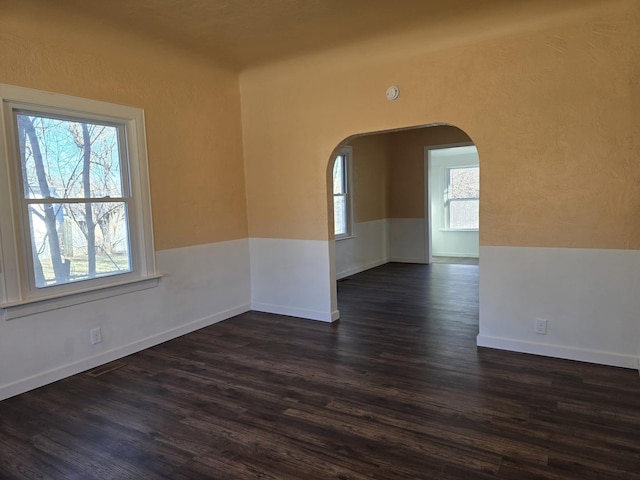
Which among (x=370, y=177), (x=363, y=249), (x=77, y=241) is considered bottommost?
(x=363, y=249)

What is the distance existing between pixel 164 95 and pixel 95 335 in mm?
2166

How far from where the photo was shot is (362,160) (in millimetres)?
7352

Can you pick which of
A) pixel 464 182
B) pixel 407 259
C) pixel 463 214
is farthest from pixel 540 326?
pixel 464 182

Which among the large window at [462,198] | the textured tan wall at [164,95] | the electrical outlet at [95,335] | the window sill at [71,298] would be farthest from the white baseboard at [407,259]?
the electrical outlet at [95,335]

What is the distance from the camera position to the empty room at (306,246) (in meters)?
2.28

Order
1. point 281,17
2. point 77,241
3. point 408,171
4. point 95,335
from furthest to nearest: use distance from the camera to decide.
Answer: point 408,171 < point 95,335 < point 77,241 < point 281,17

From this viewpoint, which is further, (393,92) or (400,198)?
(400,198)

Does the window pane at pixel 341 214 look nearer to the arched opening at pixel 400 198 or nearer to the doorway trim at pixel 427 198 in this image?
the arched opening at pixel 400 198

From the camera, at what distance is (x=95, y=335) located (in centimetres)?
333

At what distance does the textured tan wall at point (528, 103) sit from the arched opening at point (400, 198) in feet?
9.56

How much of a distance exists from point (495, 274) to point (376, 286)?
2.73 meters

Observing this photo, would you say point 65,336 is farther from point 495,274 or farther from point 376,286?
point 376,286

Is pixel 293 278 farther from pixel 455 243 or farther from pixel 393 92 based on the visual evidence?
pixel 455 243

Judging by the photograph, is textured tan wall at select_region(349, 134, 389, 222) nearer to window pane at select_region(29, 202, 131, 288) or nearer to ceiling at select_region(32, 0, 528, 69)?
ceiling at select_region(32, 0, 528, 69)
